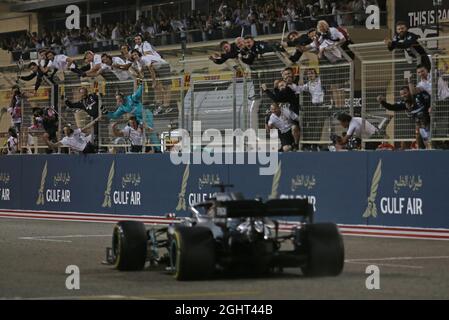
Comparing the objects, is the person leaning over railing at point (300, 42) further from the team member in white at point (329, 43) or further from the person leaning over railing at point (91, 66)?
the person leaning over railing at point (91, 66)

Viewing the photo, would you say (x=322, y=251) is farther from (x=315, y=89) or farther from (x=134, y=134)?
(x=134, y=134)

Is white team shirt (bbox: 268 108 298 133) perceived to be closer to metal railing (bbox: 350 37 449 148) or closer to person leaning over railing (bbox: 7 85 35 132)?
metal railing (bbox: 350 37 449 148)

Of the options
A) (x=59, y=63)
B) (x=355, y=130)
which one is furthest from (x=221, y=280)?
(x=59, y=63)

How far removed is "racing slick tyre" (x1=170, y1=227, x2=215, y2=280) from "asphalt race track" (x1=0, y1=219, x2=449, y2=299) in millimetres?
136

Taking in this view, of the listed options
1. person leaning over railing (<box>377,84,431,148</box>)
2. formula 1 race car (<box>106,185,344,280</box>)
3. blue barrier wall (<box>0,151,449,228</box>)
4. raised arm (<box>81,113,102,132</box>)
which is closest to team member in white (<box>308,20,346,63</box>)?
person leaning over railing (<box>377,84,431,148</box>)

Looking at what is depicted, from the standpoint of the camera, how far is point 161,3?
44000 mm

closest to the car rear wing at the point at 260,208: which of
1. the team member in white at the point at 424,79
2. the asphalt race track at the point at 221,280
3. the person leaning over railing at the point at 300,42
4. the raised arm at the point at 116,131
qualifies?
the asphalt race track at the point at 221,280

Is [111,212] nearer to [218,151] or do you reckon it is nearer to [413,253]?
[218,151]

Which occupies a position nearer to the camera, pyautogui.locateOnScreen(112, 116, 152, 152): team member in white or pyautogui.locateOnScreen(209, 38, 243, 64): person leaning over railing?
pyautogui.locateOnScreen(209, 38, 243, 64): person leaning over railing

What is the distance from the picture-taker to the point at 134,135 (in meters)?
25.8

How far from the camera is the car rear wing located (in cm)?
1152

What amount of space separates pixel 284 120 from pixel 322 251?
10.9m

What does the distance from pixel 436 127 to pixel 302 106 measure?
3.43 meters

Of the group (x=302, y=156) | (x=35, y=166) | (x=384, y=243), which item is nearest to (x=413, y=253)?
(x=384, y=243)
